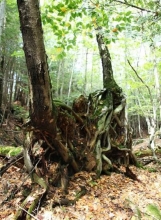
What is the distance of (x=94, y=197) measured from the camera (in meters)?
3.78

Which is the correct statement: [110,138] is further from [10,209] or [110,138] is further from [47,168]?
[10,209]

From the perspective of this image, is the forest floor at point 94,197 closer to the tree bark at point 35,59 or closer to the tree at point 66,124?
the tree at point 66,124

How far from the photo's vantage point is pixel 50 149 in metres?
3.84

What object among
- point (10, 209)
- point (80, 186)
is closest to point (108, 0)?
point (80, 186)

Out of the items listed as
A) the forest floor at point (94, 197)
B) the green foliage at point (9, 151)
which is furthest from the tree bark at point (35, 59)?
the green foliage at point (9, 151)

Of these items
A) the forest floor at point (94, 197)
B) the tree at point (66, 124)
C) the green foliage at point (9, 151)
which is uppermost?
the tree at point (66, 124)

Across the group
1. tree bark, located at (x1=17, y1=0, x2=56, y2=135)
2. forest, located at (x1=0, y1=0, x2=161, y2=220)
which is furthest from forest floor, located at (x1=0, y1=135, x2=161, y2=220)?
tree bark, located at (x1=17, y1=0, x2=56, y2=135)

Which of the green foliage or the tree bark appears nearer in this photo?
the tree bark

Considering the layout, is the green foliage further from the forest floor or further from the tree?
the tree

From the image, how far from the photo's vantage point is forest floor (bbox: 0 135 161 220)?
3.15 meters

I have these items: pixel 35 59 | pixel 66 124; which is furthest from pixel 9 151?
pixel 35 59

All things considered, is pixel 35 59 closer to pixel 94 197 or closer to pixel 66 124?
pixel 66 124

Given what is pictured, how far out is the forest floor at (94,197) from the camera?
3.15 m

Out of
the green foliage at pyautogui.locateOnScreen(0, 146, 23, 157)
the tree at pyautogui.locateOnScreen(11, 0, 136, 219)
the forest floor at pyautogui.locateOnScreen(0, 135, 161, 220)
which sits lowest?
the forest floor at pyautogui.locateOnScreen(0, 135, 161, 220)
